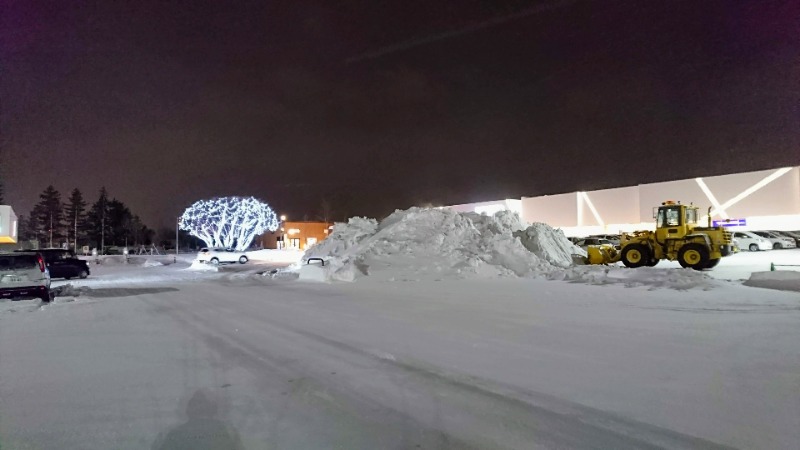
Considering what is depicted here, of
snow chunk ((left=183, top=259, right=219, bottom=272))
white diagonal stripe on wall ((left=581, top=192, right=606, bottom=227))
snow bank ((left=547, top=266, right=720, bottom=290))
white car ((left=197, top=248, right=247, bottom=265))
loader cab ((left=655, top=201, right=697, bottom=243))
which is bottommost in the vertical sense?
snow chunk ((left=183, top=259, right=219, bottom=272))

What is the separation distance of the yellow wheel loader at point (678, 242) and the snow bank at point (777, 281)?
15.8 ft

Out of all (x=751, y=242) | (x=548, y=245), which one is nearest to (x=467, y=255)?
(x=548, y=245)

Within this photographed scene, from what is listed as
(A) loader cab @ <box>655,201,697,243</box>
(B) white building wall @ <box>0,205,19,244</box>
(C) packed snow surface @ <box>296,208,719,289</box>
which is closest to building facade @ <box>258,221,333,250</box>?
(B) white building wall @ <box>0,205,19,244</box>

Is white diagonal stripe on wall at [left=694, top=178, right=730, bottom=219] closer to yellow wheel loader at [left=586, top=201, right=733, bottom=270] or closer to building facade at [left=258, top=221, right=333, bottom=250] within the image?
yellow wheel loader at [left=586, top=201, right=733, bottom=270]

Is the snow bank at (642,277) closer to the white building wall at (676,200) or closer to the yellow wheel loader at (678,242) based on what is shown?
the yellow wheel loader at (678,242)

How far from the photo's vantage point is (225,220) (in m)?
71.9

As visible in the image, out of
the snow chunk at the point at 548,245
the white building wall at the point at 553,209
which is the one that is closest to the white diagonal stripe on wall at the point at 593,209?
the white building wall at the point at 553,209

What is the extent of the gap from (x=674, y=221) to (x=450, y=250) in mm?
10101

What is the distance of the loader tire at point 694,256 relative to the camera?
2088 centimetres

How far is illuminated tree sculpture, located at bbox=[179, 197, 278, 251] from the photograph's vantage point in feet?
236

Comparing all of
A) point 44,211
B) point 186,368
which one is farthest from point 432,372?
point 44,211

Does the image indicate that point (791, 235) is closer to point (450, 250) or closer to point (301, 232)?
point (450, 250)

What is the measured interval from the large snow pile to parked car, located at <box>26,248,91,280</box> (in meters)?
12.3

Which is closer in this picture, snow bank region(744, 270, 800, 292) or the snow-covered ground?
the snow-covered ground
